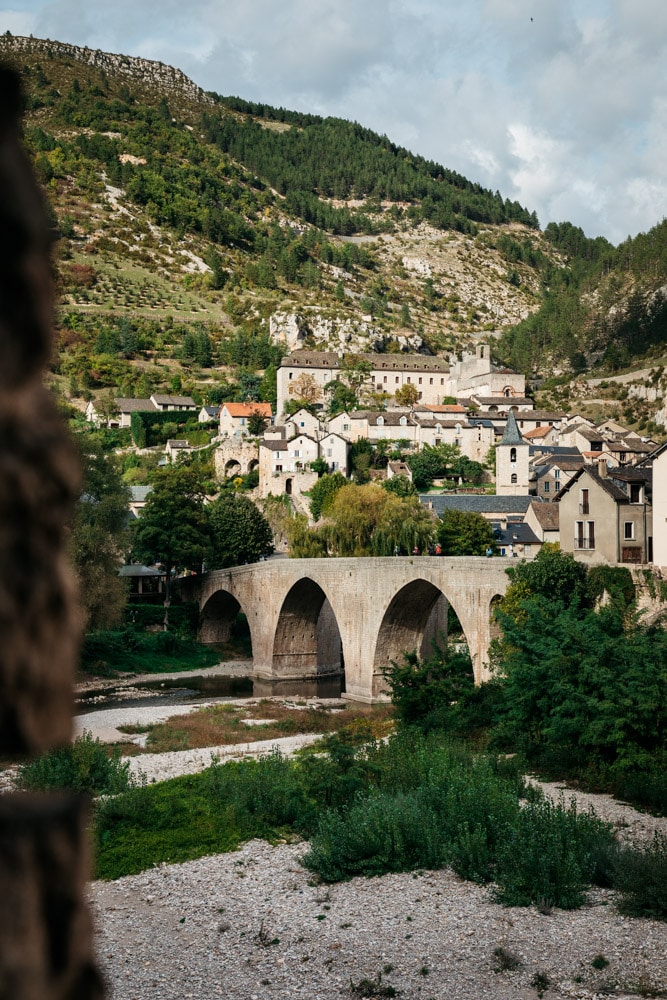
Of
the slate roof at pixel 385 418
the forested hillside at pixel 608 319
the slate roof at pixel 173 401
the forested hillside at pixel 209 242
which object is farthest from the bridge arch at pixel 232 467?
the forested hillside at pixel 608 319

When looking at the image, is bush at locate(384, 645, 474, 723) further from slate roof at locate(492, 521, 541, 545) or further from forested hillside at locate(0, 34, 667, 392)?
forested hillside at locate(0, 34, 667, 392)

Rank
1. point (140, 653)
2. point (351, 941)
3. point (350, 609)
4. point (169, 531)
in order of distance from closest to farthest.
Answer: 1. point (351, 941)
2. point (350, 609)
3. point (140, 653)
4. point (169, 531)

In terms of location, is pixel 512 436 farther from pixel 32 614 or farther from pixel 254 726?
pixel 32 614

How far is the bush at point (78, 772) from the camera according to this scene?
16734 millimetres

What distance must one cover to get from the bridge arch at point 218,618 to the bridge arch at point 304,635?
716cm

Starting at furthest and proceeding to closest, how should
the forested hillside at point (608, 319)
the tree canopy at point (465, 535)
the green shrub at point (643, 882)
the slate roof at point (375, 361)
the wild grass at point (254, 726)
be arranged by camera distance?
the forested hillside at point (608, 319) < the slate roof at point (375, 361) < the tree canopy at point (465, 535) < the wild grass at point (254, 726) < the green shrub at point (643, 882)

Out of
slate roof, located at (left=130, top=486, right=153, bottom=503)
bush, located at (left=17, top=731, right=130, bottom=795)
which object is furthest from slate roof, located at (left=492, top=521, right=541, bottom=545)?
slate roof, located at (left=130, top=486, right=153, bottom=503)

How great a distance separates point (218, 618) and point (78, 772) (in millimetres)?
32646

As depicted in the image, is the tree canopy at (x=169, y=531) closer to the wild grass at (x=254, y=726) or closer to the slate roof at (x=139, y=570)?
the slate roof at (x=139, y=570)

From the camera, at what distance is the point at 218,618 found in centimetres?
5003

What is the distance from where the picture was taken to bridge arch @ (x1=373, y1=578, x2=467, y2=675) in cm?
3161

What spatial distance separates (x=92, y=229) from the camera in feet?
429

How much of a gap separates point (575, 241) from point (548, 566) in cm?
18553

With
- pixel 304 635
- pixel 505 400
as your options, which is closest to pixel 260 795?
pixel 304 635
